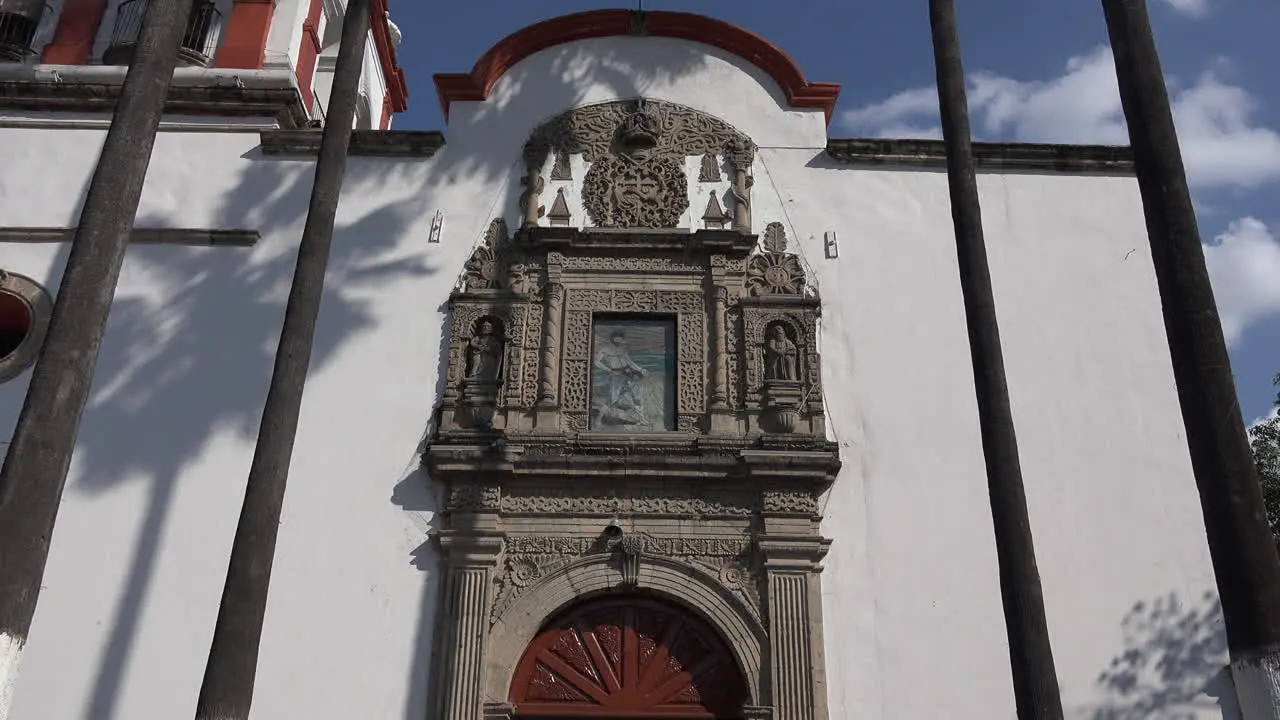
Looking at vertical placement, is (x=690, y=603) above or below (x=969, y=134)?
below

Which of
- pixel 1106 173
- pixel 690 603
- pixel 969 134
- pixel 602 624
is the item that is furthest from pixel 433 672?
pixel 1106 173

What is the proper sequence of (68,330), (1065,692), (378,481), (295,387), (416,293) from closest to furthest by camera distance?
(68,330) → (295,387) → (1065,692) → (378,481) → (416,293)

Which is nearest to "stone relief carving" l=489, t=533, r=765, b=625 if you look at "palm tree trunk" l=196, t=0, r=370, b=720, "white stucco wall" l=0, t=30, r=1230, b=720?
"white stucco wall" l=0, t=30, r=1230, b=720

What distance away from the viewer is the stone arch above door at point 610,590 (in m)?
8.12

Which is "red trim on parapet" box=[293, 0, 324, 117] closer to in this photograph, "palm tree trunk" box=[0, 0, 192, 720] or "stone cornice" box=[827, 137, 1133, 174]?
"palm tree trunk" box=[0, 0, 192, 720]

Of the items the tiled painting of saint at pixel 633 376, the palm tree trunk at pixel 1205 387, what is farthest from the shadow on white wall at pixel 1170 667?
the tiled painting of saint at pixel 633 376

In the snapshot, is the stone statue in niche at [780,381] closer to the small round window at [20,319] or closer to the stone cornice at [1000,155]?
the stone cornice at [1000,155]

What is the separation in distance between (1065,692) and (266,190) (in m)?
8.30

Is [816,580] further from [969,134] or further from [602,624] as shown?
[969,134]

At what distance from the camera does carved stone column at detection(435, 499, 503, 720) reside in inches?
313

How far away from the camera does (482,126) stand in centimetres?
1047

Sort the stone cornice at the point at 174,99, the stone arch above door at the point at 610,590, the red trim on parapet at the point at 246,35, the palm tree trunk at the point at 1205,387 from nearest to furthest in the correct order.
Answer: the palm tree trunk at the point at 1205,387 < the stone arch above door at the point at 610,590 < the stone cornice at the point at 174,99 < the red trim on parapet at the point at 246,35

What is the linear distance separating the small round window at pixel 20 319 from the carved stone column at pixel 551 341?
13.9 feet

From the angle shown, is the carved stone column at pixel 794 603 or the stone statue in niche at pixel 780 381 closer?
the carved stone column at pixel 794 603
